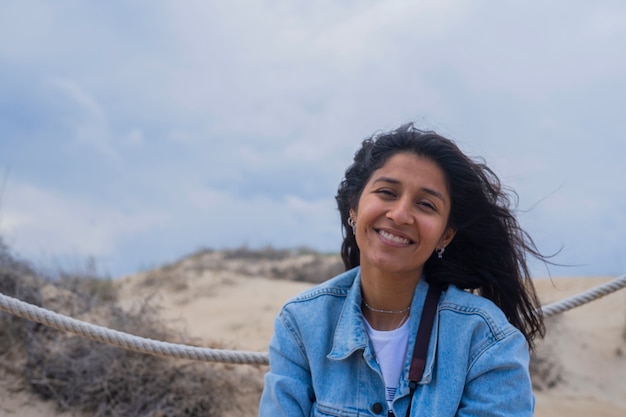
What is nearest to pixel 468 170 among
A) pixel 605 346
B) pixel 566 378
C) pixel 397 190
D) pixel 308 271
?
pixel 397 190

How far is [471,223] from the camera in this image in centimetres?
251

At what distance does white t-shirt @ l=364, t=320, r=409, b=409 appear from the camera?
224 cm

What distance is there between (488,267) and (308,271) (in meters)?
9.50

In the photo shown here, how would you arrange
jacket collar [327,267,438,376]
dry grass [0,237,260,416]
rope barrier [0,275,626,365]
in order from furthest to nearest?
dry grass [0,237,260,416]
rope barrier [0,275,626,365]
jacket collar [327,267,438,376]

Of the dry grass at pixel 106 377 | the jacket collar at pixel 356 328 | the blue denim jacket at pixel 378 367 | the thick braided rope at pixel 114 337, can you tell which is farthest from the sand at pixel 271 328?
the jacket collar at pixel 356 328

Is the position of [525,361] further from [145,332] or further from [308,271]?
[308,271]

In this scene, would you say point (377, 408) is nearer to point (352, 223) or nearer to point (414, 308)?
point (414, 308)

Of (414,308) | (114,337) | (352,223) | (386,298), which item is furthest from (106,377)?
(414,308)

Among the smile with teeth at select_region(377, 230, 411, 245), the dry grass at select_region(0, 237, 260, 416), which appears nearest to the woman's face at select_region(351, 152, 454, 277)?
the smile with teeth at select_region(377, 230, 411, 245)

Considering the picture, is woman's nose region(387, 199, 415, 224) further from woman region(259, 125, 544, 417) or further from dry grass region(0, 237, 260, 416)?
dry grass region(0, 237, 260, 416)

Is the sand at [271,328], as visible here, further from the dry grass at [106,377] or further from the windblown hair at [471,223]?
the windblown hair at [471,223]

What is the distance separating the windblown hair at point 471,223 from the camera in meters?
2.39

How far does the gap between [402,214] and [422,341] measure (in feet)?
1.41

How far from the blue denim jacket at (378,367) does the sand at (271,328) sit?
8.93 feet
